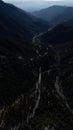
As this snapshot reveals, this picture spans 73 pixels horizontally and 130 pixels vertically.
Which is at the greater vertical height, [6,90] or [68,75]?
[68,75]

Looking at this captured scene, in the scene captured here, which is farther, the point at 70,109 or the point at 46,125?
the point at 70,109

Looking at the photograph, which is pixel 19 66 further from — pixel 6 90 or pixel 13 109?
pixel 13 109

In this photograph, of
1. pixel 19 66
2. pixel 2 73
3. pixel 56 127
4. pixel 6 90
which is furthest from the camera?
pixel 19 66

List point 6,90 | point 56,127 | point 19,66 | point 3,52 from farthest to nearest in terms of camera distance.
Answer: point 3,52 < point 19,66 < point 6,90 < point 56,127

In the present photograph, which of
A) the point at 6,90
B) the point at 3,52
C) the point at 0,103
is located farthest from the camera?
the point at 3,52

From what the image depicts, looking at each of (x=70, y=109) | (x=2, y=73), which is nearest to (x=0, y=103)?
(x=70, y=109)

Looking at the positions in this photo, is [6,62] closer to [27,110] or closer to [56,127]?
[27,110]

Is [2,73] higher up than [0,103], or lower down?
higher up

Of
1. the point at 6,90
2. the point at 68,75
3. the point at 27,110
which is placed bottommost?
the point at 27,110

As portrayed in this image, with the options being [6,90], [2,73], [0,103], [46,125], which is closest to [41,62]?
[2,73]
